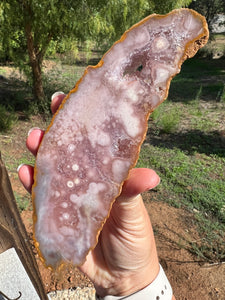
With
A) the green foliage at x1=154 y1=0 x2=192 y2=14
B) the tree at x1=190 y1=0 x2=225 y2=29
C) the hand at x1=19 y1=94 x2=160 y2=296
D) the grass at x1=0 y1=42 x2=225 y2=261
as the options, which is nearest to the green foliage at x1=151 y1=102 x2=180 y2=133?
the grass at x1=0 y1=42 x2=225 y2=261

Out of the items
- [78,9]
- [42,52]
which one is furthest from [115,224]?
[42,52]

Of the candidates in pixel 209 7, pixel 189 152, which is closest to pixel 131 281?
pixel 189 152

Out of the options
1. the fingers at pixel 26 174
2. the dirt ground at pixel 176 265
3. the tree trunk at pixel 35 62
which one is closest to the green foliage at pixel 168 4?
the tree trunk at pixel 35 62

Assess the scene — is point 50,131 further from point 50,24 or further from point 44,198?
point 50,24

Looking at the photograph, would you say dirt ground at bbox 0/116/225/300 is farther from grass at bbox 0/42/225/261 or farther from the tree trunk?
the tree trunk

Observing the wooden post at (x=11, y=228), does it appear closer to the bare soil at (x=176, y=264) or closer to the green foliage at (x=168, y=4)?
the bare soil at (x=176, y=264)
